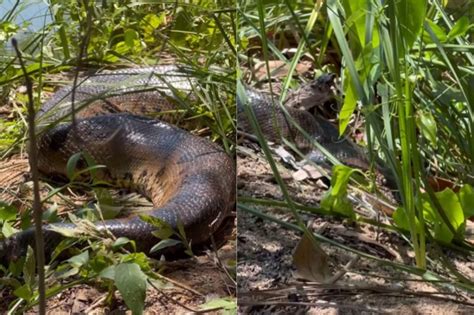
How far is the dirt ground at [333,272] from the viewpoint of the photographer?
1141 mm

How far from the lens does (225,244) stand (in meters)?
1.99

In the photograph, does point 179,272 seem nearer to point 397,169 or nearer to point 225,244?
point 225,244

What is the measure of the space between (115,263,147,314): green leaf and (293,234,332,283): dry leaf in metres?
0.24

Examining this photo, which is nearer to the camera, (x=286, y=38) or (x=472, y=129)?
(x=472, y=129)

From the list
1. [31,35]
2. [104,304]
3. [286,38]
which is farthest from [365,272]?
[31,35]

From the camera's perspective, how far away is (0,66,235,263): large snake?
2.04 m

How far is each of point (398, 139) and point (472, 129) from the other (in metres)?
0.12

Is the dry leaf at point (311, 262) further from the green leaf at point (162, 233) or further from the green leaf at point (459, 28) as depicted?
the green leaf at point (162, 233)

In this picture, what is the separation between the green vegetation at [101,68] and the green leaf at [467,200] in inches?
18.0

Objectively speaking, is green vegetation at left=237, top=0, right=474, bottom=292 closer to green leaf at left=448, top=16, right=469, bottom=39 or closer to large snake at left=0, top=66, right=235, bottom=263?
green leaf at left=448, top=16, right=469, bottom=39

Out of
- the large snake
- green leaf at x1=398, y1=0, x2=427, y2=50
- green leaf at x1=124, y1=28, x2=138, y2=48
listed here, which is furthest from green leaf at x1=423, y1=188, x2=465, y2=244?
green leaf at x1=124, y1=28, x2=138, y2=48

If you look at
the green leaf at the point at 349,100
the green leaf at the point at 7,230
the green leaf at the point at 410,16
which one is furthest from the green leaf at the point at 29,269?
the green leaf at the point at 410,16

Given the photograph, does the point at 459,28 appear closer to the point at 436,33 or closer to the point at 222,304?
the point at 436,33

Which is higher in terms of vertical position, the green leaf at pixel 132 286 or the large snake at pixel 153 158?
the green leaf at pixel 132 286
